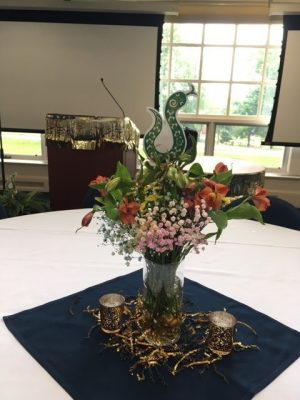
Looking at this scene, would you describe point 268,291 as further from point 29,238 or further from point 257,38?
point 257,38

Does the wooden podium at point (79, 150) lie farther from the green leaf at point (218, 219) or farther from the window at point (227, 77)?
the green leaf at point (218, 219)

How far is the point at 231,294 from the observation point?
3.46 ft

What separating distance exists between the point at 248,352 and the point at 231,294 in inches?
9.9

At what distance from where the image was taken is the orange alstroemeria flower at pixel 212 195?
72cm

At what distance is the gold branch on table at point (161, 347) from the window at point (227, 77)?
2.85 metres

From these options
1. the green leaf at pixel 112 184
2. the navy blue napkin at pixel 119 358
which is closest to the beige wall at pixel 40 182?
the navy blue napkin at pixel 119 358

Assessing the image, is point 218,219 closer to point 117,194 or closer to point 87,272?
point 117,194

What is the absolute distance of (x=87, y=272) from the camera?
3.78 feet

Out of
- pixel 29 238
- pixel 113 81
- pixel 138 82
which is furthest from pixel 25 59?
pixel 29 238

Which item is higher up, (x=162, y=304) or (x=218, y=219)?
(x=218, y=219)

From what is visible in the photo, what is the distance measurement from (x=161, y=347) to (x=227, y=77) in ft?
11.0

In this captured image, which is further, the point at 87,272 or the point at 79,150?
the point at 79,150

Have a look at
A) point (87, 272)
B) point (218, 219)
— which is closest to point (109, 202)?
point (218, 219)

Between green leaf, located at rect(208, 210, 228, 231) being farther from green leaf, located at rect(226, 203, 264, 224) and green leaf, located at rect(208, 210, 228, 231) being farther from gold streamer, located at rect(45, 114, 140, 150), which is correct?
gold streamer, located at rect(45, 114, 140, 150)
